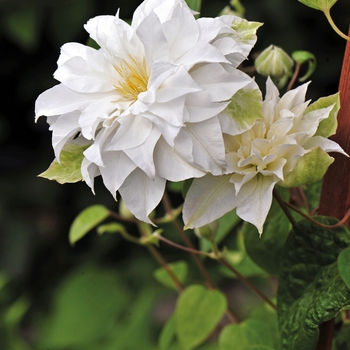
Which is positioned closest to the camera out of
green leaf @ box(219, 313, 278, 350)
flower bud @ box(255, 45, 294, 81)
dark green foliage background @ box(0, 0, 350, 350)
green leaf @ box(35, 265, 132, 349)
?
flower bud @ box(255, 45, 294, 81)

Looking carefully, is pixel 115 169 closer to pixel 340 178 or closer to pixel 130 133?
pixel 130 133

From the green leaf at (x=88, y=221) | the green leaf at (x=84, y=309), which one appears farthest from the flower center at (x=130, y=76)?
the green leaf at (x=84, y=309)

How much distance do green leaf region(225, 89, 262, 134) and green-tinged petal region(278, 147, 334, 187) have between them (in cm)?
3

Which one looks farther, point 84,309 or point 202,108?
point 84,309

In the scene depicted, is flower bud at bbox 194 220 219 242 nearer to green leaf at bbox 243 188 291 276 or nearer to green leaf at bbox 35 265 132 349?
green leaf at bbox 243 188 291 276

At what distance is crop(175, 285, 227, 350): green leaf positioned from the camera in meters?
0.48

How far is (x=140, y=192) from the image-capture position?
0.85 ft

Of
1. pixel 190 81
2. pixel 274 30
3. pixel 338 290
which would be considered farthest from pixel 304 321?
pixel 274 30

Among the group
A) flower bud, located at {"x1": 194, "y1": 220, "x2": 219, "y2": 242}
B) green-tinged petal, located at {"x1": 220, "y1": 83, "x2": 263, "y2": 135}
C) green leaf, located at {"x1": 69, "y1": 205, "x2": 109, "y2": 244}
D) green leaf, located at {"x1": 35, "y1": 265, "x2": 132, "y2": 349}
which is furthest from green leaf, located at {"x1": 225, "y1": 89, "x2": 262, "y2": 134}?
green leaf, located at {"x1": 35, "y1": 265, "x2": 132, "y2": 349}

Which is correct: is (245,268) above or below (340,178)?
below

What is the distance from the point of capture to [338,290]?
282mm

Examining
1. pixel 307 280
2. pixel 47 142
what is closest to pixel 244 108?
pixel 307 280

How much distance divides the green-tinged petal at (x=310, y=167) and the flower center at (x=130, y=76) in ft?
0.29

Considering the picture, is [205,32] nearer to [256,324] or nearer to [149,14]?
[149,14]
